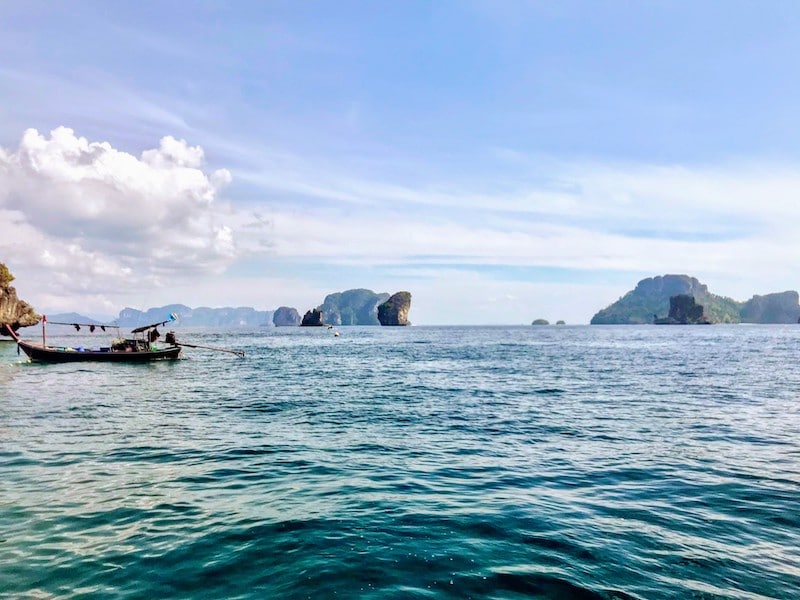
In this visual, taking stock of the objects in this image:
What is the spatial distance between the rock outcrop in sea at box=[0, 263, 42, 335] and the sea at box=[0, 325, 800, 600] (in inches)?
4099

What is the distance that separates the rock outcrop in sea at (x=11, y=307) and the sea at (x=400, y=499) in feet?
342

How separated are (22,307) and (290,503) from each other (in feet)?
461

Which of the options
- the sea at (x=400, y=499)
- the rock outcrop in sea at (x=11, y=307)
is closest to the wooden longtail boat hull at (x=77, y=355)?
the sea at (x=400, y=499)

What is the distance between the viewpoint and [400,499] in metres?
13.6

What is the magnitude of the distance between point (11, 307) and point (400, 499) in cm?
13611

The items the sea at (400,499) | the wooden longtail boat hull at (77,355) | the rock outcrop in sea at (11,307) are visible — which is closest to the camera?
the sea at (400,499)

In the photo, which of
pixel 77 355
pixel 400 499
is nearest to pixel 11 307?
pixel 77 355

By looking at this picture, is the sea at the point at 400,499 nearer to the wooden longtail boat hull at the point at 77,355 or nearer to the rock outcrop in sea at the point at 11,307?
the wooden longtail boat hull at the point at 77,355

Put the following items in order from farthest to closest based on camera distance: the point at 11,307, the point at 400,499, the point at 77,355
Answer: the point at 11,307 → the point at 77,355 → the point at 400,499

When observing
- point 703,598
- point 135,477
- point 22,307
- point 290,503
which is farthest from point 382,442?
point 22,307

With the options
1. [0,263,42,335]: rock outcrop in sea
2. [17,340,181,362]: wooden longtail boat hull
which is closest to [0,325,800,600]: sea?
[17,340,181,362]: wooden longtail boat hull

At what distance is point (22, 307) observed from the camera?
395 ft

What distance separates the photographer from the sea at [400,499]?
9328mm

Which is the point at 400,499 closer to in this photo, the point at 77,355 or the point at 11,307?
the point at 77,355
